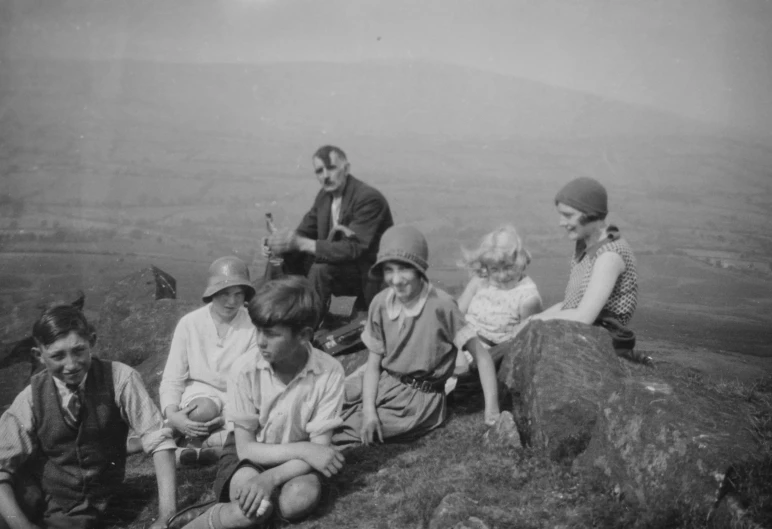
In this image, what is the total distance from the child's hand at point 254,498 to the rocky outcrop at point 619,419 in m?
1.66

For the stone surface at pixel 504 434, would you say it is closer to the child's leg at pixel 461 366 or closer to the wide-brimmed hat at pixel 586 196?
the child's leg at pixel 461 366

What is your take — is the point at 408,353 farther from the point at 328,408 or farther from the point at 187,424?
the point at 187,424

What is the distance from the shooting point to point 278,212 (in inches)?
861

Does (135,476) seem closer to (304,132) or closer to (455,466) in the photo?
(455,466)

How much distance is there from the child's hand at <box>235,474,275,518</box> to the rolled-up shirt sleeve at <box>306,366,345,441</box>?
419 millimetres

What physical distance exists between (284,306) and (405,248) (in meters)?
1.02

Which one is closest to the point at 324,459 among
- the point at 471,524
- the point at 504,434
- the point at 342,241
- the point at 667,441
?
the point at 471,524

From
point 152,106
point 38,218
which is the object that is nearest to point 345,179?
point 38,218

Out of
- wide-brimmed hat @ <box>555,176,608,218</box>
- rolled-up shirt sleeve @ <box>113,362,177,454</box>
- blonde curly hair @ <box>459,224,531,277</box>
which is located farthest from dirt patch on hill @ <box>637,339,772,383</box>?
rolled-up shirt sleeve @ <box>113,362,177,454</box>

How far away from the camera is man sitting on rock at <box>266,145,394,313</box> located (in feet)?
21.3

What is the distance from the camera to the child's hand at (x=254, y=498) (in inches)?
125

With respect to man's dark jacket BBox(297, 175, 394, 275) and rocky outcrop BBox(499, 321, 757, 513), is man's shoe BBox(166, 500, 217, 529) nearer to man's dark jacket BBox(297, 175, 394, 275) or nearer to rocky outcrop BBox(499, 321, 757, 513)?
rocky outcrop BBox(499, 321, 757, 513)

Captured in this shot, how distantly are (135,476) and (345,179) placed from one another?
11.7 feet

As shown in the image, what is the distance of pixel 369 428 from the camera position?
419 cm
